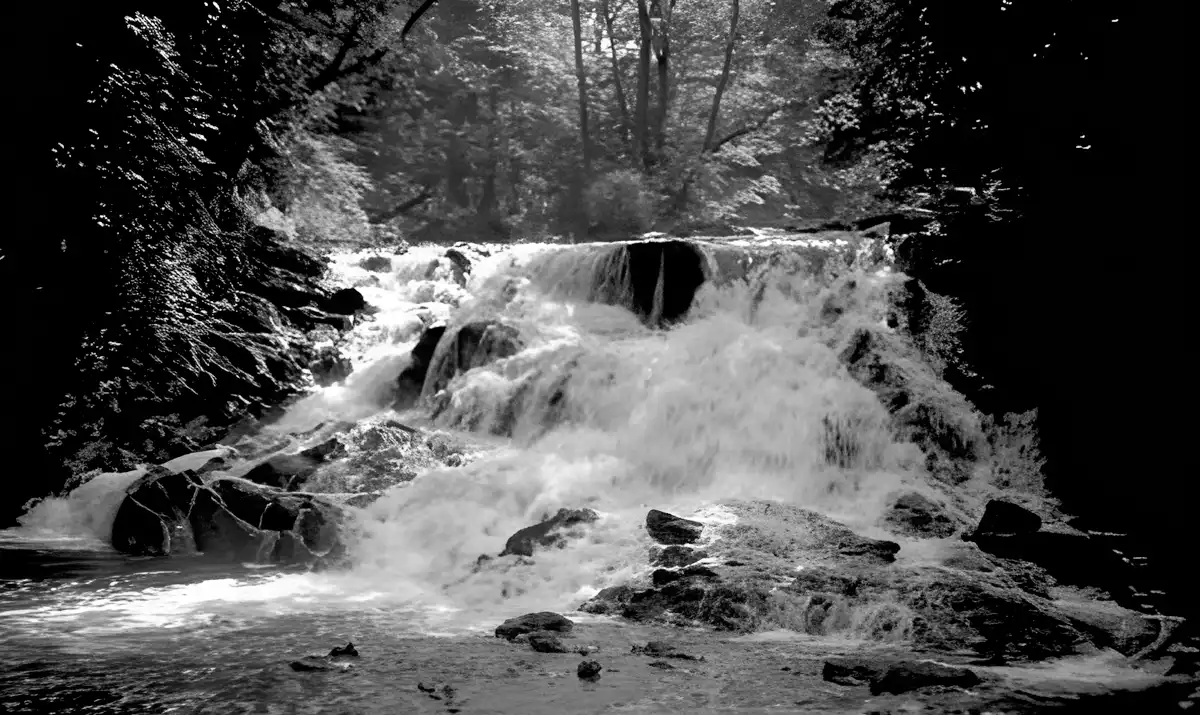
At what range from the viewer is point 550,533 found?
27.0 ft

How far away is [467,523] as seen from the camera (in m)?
9.16

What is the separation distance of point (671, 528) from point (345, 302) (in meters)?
10.6

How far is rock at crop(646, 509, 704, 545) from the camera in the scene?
7883 millimetres

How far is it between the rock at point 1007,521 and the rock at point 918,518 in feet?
1.34

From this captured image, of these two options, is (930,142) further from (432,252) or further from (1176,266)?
(432,252)

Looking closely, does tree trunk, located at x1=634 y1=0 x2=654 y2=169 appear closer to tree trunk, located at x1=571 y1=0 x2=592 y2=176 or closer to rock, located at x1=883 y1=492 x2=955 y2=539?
tree trunk, located at x1=571 y1=0 x2=592 y2=176

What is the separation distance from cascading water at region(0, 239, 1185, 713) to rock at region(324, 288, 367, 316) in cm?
45

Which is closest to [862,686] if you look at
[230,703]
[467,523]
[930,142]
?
[230,703]

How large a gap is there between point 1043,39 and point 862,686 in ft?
22.7

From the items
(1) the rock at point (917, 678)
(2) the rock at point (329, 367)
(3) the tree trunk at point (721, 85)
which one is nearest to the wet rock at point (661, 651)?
(1) the rock at point (917, 678)

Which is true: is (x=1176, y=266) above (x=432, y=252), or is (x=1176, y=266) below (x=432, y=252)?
below

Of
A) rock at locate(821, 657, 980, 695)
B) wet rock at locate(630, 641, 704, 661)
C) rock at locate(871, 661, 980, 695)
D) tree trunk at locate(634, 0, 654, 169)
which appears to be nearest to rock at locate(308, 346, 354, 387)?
wet rock at locate(630, 641, 704, 661)

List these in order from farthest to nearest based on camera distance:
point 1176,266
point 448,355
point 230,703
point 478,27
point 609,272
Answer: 1. point 478,27
2. point 609,272
3. point 448,355
4. point 1176,266
5. point 230,703

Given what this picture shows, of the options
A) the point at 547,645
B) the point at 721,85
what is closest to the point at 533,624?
the point at 547,645
